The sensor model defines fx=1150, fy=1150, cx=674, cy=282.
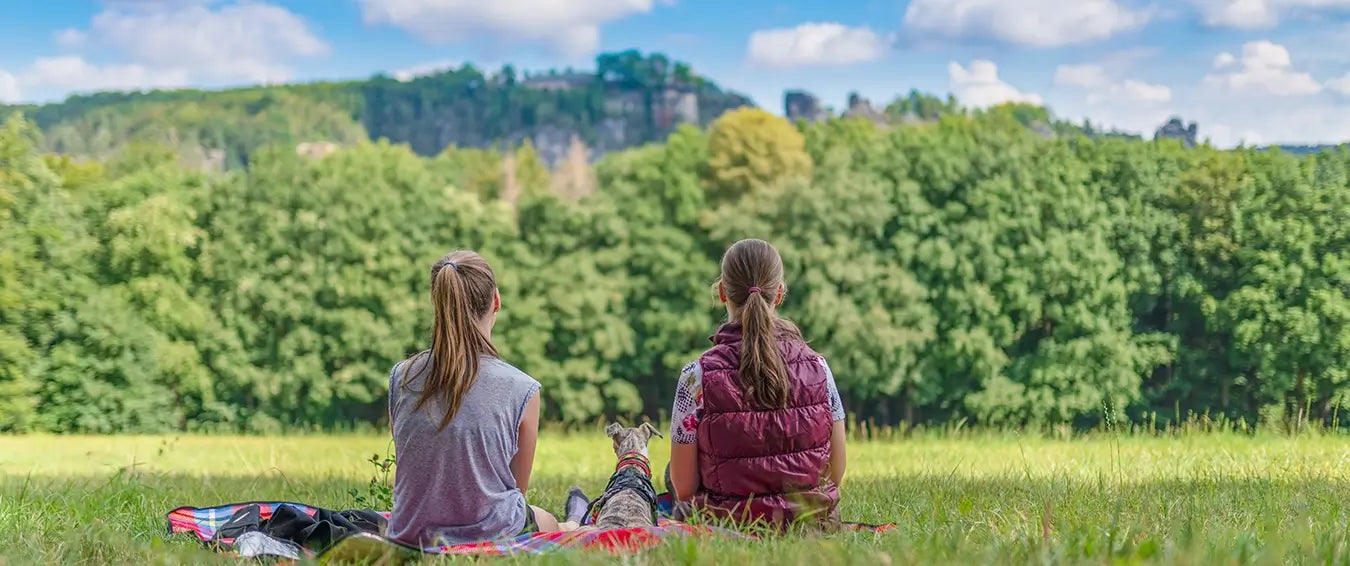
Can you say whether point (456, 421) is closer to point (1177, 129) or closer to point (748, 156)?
point (748, 156)

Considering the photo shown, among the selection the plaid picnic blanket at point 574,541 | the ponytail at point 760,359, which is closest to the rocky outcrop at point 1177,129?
the ponytail at point 760,359

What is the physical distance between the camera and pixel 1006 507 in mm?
4914

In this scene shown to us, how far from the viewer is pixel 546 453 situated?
52.5 ft

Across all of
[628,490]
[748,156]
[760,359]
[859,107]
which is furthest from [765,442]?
[859,107]

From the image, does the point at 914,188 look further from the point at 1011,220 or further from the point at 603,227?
the point at 603,227

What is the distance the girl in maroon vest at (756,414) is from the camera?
459 centimetres

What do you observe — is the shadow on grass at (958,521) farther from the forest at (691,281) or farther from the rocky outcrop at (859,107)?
the rocky outcrop at (859,107)

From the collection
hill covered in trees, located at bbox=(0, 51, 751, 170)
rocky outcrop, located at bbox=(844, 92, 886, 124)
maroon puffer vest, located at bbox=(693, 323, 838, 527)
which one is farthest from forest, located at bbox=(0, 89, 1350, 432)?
rocky outcrop, located at bbox=(844, 92, 886, 124)

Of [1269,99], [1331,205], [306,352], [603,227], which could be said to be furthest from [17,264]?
[1269,99]

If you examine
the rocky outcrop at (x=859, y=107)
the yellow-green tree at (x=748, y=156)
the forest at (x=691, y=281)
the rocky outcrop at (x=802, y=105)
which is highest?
the rocky outcrop at (x=802, y=105)

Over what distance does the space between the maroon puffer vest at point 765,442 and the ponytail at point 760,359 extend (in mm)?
55

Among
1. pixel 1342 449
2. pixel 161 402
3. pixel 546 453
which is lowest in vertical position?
pixel 161 402

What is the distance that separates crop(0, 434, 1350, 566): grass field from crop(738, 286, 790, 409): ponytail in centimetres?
70

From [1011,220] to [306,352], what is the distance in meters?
20.7
